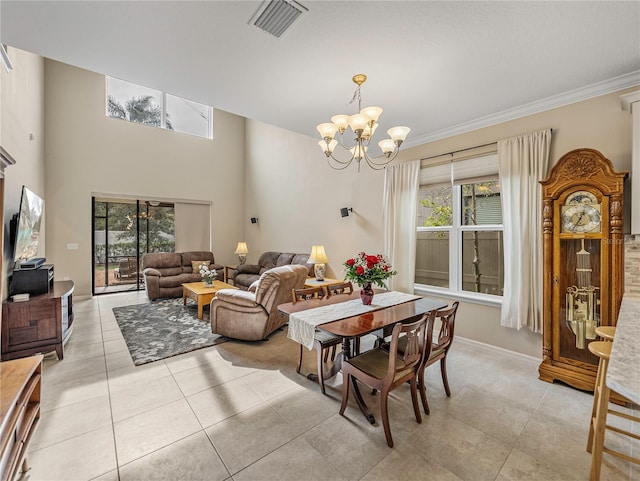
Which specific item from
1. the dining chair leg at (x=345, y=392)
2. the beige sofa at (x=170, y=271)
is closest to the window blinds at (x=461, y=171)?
the dining chair leg at (x=345, y=392)

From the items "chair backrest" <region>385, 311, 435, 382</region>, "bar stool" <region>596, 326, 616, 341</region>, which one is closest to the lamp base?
"chair backrest" <region>385, 311, 435, 382</region>

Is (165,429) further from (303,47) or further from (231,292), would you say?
(303,47)

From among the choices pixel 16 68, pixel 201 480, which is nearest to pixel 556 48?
pixel 201 480

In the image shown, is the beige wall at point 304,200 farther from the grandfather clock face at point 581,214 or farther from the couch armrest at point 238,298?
the grandfather clock face at point 581,214

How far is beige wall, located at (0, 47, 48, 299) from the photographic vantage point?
3.26m

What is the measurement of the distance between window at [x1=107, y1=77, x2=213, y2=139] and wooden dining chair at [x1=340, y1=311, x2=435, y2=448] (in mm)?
6720

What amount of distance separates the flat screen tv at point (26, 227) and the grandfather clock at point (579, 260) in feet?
18.3

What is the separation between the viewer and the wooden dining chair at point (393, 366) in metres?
1.88

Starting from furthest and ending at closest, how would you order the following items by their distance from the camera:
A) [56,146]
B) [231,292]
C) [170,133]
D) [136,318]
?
1. [170,133]
2. [56,146]
3. [136,318]
4. [231,292]

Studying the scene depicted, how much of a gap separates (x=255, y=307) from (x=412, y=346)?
6.87ft

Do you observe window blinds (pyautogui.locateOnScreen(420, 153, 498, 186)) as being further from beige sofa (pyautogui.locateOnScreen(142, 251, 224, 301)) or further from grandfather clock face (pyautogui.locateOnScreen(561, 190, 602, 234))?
beige sofa (pyautogui.locateOnScreen(142, 251, 224, 301))

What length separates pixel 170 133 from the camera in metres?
7.26

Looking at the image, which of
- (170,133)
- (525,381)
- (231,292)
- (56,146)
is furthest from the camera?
(170,133)

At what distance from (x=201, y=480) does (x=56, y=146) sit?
722cm
